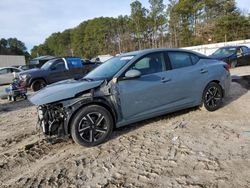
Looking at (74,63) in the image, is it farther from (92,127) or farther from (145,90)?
(92,127)

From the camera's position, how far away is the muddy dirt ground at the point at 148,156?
3.64 meters

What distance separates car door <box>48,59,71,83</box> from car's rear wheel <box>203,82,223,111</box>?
9254mm

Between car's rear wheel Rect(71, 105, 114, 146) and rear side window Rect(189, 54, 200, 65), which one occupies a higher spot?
rear side window Rect(189, 54, 200, 65)

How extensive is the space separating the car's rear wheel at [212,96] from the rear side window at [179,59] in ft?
2.34

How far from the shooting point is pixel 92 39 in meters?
85.9

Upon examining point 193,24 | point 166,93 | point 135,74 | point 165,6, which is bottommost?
point 166,93

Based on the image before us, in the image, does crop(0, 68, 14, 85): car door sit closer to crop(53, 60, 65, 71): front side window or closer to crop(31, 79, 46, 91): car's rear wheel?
crop(53, 60, 65, 71): front side window

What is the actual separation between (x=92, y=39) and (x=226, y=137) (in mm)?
83822

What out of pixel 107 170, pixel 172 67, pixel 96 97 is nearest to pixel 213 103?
pixel 172 67

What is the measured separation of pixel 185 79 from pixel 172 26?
173 feet

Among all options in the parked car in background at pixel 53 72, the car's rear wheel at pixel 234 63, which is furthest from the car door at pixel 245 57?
the parked car in background at pixel 53 72

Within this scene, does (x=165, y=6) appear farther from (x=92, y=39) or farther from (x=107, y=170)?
(x=107, y=170)

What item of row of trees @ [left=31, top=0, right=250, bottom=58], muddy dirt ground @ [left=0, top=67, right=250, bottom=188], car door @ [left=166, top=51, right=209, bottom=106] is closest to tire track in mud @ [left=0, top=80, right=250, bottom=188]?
muddy dirt ground @ [left=0, top=67, right=250, bottom=188]

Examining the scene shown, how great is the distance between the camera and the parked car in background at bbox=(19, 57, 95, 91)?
43.8 ft
